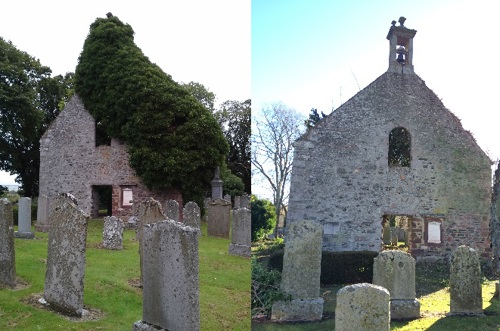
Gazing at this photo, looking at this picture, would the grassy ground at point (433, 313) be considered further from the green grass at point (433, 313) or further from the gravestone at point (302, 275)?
the gravestone at point (302, 275)

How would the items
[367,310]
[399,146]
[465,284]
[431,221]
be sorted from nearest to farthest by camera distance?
[367,310] < [465,284] < [431,221] < [399,146]

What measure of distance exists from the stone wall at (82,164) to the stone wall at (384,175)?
8.82 meters

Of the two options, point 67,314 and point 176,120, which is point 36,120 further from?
point 67,314

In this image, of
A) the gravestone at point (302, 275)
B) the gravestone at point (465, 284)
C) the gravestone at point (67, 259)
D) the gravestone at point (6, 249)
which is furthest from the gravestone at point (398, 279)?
the gravestone at point (6, 249)

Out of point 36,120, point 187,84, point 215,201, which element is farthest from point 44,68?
point 215,201

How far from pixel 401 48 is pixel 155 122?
30.7 feet

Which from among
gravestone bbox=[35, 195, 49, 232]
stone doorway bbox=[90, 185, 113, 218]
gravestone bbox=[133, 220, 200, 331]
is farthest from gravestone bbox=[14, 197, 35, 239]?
gravestone bbox=[133, 220, 200, 331]

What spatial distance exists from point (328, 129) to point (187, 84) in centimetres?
1260

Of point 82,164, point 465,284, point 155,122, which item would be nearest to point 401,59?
point 465,284

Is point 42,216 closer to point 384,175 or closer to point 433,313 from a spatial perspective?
point 384,175

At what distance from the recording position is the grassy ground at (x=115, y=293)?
16.4 ft

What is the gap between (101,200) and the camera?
59.6ft

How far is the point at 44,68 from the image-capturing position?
69.8 ft

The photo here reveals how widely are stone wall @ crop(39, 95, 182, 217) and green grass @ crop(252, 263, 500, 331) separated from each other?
1088cm
